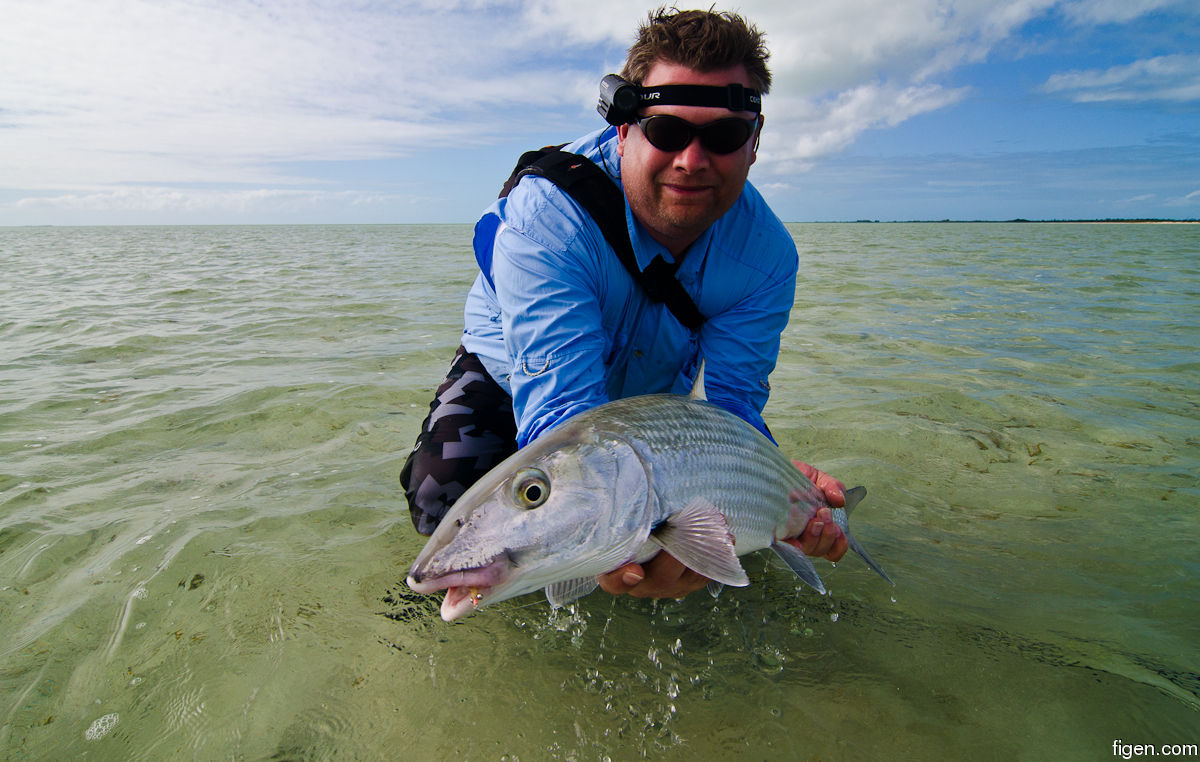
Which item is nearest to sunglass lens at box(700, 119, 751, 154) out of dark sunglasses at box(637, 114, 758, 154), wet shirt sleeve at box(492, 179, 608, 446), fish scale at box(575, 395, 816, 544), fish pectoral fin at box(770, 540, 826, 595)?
dark sunglasses at box(637, 114, 758, 154)

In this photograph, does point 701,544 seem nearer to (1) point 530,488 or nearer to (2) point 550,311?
(1) point 530,488

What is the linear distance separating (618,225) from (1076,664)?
2.41 meters

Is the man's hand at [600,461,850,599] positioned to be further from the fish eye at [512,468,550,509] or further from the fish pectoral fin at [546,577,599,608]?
the fish eye at [512,468,550,509]

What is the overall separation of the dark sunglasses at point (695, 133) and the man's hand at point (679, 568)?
4.85ft

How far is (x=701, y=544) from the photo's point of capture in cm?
174

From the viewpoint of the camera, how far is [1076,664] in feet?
7.58

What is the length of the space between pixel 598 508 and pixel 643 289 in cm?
153

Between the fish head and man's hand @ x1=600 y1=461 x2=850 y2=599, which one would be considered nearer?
the fish head

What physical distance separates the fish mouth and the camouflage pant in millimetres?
1392

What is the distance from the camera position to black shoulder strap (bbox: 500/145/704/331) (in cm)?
277

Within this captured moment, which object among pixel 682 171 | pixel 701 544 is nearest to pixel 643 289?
pixel 682 171

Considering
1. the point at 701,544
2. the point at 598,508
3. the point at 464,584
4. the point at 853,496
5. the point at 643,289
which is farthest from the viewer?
the point at 643,289

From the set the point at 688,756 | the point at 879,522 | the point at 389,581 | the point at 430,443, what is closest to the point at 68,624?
the point at 389,581

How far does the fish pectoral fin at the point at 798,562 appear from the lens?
7.41ft
